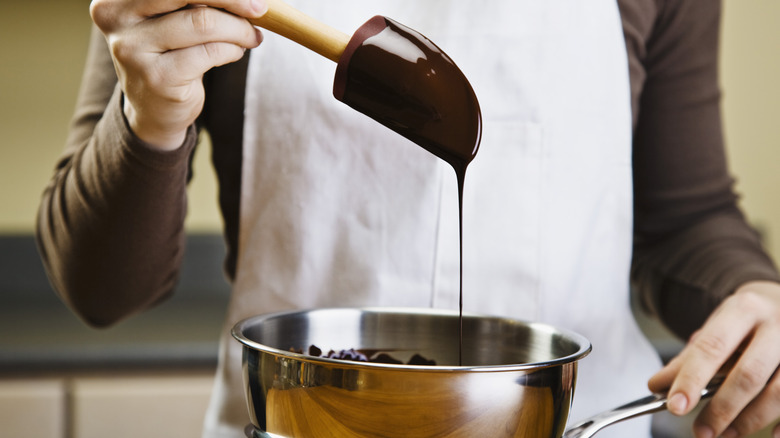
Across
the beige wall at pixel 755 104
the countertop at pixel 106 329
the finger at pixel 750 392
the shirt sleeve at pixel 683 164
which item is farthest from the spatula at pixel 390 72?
the beige wall at pixel 755 104

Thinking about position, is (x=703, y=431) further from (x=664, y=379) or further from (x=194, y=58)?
(x=194, y=58)

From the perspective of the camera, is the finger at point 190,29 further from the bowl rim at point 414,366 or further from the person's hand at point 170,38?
the bowl rim at point 414,366

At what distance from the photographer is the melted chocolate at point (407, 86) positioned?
44 cm

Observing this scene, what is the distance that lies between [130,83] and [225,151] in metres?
0.25

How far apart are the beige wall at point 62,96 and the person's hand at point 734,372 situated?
3.84ft

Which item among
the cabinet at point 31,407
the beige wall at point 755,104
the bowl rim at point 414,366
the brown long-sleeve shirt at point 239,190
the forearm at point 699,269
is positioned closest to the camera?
the bowl rim at point 414,366

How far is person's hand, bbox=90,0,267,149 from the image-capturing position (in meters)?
0.43

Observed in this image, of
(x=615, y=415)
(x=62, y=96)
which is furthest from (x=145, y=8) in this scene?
(x=62, y=96)

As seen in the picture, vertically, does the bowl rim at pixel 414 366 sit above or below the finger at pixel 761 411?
above

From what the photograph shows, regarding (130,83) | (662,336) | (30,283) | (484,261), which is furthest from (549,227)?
(30,283)

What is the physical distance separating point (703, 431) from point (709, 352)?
0.18ft

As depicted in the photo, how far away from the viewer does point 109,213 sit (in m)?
0.59

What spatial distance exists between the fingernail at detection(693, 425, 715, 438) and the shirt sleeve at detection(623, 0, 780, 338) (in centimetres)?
25

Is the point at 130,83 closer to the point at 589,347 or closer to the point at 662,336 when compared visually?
the point at 589,347
